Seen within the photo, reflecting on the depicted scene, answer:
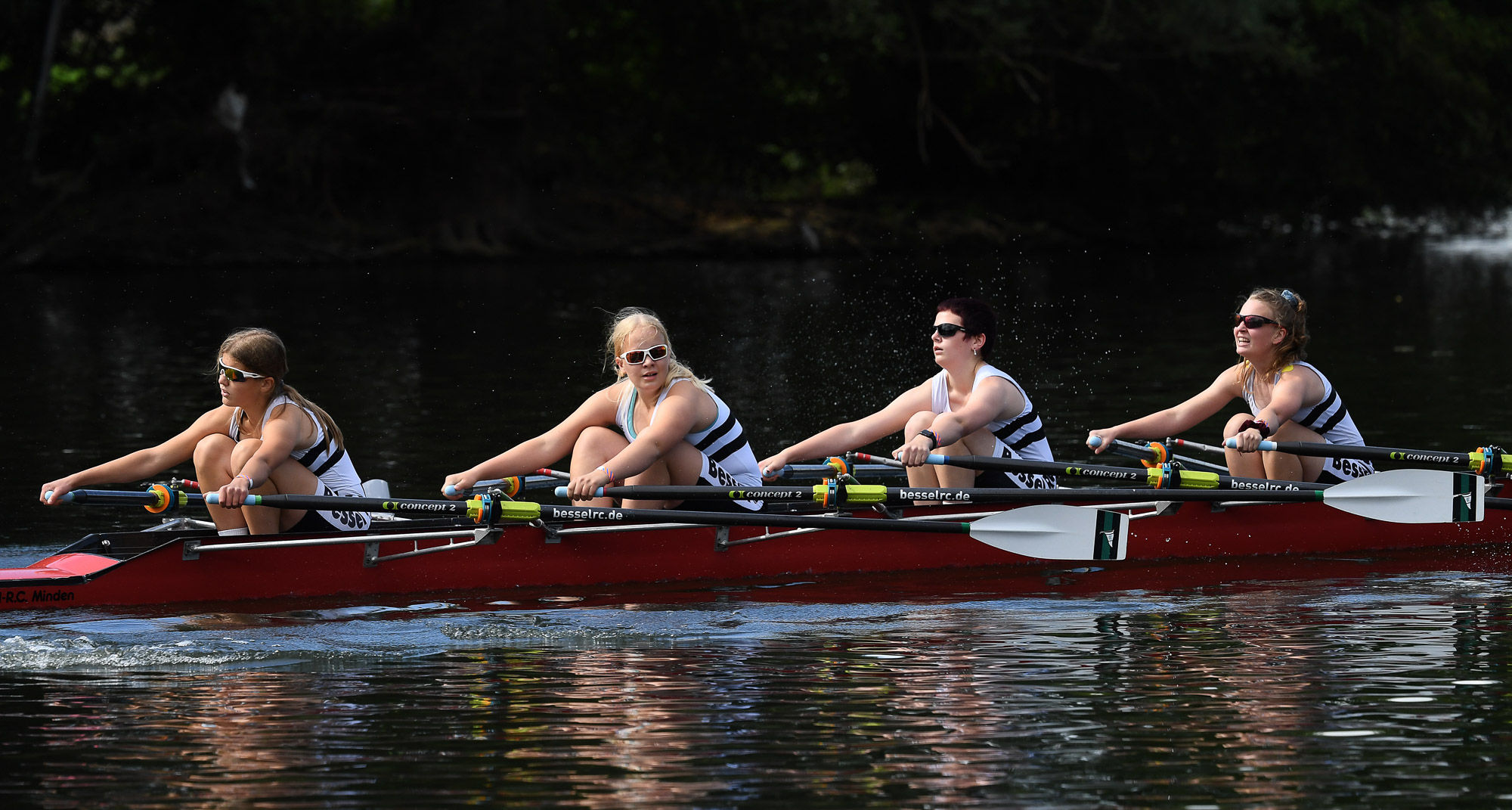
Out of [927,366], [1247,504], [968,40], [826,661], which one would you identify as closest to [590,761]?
[826,661]

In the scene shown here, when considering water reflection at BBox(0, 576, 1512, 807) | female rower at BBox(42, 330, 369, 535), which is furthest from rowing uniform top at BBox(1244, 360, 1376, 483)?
female rower at BBox(42, 330, 369, 535)

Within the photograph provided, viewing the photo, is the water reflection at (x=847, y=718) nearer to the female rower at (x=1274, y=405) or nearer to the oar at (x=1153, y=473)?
the oar at (x=1153, y=473)

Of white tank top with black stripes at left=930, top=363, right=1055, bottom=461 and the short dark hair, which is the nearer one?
the short dark hair

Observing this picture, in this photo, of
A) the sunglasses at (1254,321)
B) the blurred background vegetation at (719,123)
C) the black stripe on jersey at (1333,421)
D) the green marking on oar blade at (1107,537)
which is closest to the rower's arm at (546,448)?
the green marking on oar blade at (1107,537)

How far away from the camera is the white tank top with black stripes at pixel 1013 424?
9.21 metres

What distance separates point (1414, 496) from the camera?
9.34 m

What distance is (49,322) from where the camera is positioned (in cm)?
2309

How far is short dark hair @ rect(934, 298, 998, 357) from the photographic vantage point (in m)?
9.11

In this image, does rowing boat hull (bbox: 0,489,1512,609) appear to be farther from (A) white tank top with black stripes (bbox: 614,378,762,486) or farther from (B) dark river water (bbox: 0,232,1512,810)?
(A) white tank top with black stripes (bbox: 614,378,762,486)

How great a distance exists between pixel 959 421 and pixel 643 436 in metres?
1.56

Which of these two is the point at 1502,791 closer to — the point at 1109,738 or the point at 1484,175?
the point at 1109,738

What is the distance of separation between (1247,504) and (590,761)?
4.67m

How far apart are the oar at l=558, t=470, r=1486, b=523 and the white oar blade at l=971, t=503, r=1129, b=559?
0.10 metres

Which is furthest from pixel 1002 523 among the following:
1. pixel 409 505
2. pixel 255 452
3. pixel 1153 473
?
pixel 255 452
